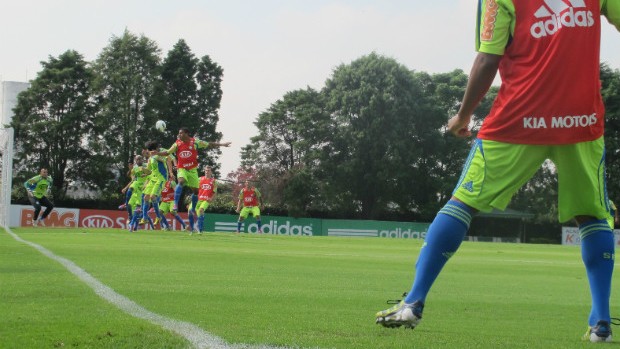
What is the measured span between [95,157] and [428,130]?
26166 millimetres

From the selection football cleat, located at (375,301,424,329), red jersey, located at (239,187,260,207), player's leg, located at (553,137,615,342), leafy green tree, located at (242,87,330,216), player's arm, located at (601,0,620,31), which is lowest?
football cleat, located at (375,301,424,329)

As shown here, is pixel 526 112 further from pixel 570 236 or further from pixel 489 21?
pixel 570 236

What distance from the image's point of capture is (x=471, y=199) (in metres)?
4.55

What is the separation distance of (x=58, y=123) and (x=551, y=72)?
213 ft

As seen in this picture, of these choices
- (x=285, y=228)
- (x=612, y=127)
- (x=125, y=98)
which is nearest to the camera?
(x=285, y=228)

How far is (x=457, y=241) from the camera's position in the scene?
464 centimetres

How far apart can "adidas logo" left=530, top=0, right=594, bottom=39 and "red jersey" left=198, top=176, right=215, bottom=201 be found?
25.0m

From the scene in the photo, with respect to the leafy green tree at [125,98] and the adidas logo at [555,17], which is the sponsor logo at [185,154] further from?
the leafy green tree at [125,98]

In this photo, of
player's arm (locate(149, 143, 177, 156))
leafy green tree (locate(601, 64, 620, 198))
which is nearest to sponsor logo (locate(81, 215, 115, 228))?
player's arm (locate(149, 143, 177, 156))

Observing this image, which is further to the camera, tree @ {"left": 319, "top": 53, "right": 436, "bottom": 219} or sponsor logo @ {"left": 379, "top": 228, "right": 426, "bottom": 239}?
tree @ {"left": 319, "top": 53, "right": 436, "bottom": 219}

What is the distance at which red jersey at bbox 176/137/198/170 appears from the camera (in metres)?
23.8

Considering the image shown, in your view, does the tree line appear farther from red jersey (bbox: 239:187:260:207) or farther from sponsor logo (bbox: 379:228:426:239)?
red jersey (bbox: 239:187:260:207)

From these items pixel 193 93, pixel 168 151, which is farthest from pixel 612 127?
pixel 168 151

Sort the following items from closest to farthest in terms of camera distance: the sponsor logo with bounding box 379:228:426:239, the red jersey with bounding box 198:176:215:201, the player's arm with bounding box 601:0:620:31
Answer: the player's arm with bounding box 601:0:620:31, the red jersey with bounding box 198:176:215:201, the sponsor logo with bounding box 379:228:426:239
